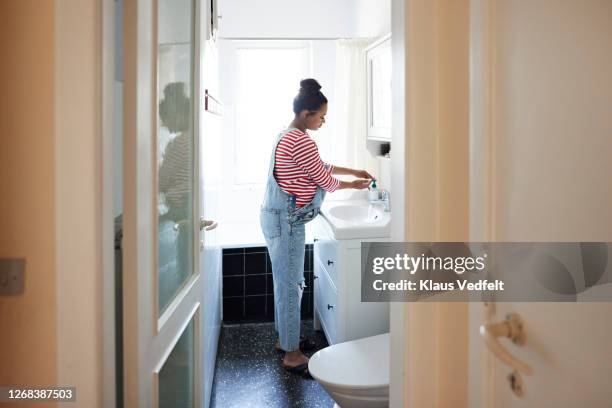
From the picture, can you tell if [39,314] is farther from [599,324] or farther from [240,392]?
[240,392]

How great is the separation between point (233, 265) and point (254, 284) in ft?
0.68

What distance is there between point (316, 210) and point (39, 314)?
1868mm

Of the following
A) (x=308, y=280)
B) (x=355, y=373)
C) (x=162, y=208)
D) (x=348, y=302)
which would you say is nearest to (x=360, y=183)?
(x=348, y=302)

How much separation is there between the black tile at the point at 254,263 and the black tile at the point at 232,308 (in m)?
0.22

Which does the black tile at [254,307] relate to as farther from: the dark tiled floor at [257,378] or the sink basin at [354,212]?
the sink basin at [354,212]

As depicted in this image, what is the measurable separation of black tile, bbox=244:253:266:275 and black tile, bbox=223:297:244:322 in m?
0.22

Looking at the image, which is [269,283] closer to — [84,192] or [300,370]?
[300,370]

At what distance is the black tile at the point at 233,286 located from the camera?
139 inches

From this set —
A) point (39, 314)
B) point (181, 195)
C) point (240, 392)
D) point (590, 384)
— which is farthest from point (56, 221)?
point (240, 392)

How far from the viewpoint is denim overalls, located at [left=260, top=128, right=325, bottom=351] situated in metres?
2.69

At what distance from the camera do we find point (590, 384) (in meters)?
0.72

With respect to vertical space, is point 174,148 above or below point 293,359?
above

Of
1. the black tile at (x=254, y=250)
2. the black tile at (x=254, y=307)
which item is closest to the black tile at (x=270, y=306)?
the black tile at (x=254, y=307)

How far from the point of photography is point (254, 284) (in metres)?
Result: 3.55
